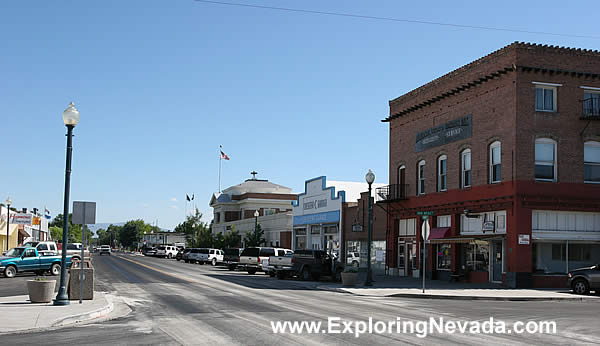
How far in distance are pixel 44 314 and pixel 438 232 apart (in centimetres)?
2514

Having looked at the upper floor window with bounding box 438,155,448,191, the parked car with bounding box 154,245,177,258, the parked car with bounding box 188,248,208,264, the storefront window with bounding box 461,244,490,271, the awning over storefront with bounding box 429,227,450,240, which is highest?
the upper floor window with bounding box 438,155,448,191

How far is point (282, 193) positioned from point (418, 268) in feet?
172

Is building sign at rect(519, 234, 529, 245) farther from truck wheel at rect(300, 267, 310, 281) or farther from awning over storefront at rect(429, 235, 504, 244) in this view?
truck wheel at rect(300, 267, 310, 281)

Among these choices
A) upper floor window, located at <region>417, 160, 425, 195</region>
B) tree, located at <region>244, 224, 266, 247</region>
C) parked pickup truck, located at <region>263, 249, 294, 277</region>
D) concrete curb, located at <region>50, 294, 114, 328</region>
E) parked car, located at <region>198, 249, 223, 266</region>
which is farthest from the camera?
tree, located at <region>244, 224, 266, 247</region>

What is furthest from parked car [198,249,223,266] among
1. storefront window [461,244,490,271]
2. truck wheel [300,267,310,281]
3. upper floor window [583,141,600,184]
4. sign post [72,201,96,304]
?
sign post [72,201,96,304]

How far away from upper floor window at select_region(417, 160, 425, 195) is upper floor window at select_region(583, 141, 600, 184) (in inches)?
406

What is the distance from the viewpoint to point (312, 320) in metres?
15.2

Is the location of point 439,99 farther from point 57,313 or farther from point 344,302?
point 57,313

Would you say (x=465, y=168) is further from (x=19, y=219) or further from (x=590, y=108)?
(x=19, y=219)

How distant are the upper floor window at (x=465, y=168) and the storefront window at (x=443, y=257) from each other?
12.7ft

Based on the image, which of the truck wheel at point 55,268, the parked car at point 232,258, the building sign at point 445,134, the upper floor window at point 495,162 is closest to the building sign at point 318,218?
the parked car at point 232,258

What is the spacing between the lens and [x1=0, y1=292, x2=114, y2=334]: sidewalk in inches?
545

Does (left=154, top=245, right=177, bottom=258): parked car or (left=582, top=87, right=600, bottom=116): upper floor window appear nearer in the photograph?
(left=582, top=87, right=600, bottom=116): upper floor window

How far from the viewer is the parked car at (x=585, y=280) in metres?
26.3
